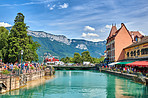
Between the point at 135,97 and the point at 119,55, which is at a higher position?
the point at 119,55

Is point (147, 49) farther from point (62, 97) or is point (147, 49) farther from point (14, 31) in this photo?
point (14, 31)

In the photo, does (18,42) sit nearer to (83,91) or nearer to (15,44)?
(15,44)

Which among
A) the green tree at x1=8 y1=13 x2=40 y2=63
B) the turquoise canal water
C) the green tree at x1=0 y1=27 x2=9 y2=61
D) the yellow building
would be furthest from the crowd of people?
the yellow building

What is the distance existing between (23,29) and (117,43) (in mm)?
39242

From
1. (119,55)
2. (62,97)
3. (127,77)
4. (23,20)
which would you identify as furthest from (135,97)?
(119,55)

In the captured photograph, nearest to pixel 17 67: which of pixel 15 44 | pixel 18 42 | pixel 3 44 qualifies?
pixel 15 44

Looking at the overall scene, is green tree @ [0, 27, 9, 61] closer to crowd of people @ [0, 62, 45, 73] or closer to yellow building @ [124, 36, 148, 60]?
crowd of people @ [0, 62, 45, 73]

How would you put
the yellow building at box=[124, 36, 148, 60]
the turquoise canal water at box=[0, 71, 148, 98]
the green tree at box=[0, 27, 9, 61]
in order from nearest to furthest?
the turquoise canal water at box=[0, 71, 148, 98] < the yellow building at box=[124, 36, 148, 60] < the green tree at box=[0, 27, 9, 61]

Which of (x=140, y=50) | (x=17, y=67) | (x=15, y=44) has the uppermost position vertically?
(x=15, y=44)

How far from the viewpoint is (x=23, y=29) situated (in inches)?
2247

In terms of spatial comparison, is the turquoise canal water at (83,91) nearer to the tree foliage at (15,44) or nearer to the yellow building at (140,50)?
the yellow building at (140,50)

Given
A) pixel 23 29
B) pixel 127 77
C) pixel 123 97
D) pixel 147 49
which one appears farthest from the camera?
pixel 23 29

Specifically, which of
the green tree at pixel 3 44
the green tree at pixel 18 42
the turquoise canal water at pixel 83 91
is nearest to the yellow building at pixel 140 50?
the turquoise canal water at pixel 83 91

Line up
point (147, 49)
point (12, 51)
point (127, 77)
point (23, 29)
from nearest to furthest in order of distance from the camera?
point (127, 77)
point (147, 49)
point (12, 51)
point (23, 29)
